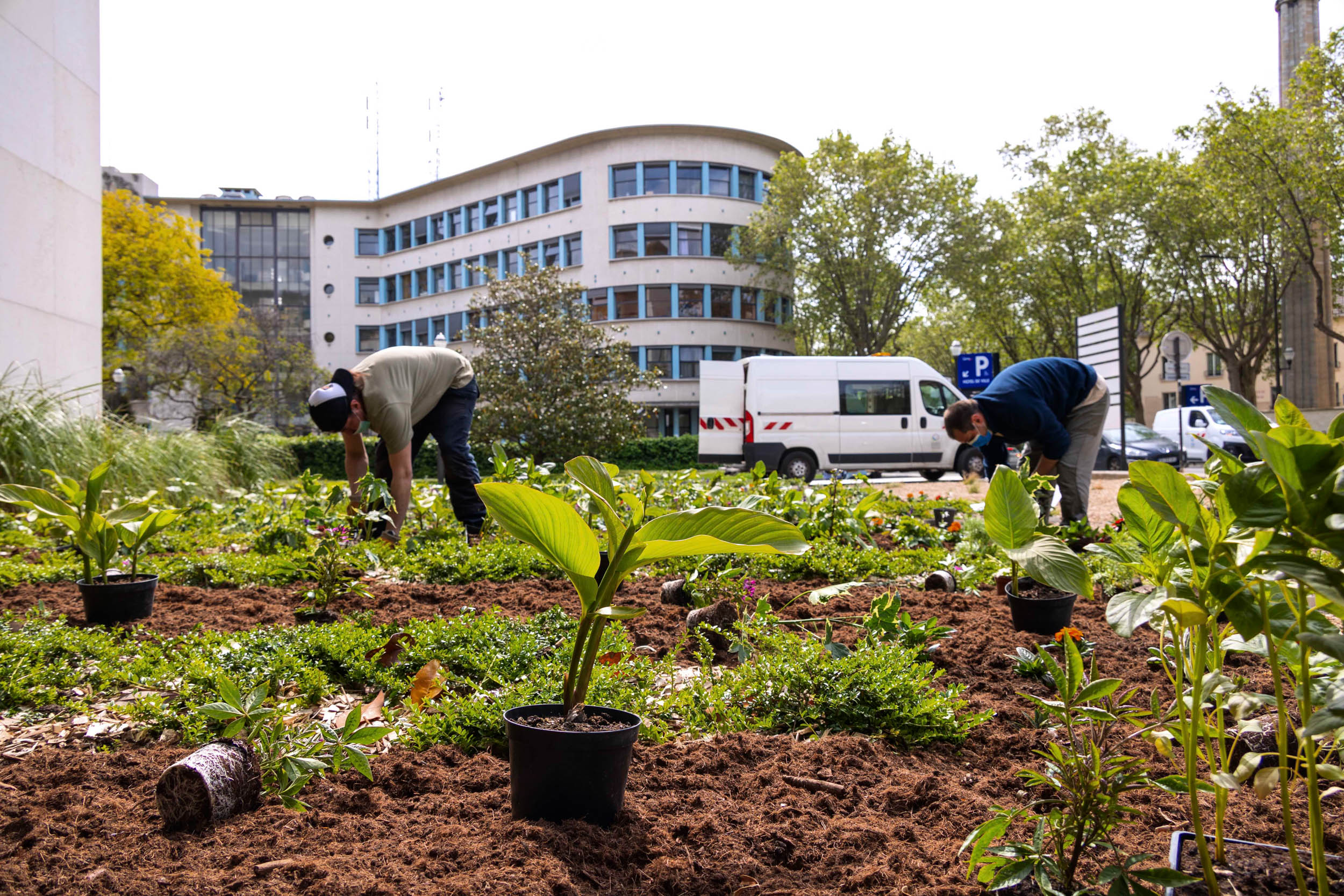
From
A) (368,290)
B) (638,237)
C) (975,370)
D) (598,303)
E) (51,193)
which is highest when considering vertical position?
(638,237)

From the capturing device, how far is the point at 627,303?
38.0m

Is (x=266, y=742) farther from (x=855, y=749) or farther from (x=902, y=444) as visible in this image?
(x=902, y=444)

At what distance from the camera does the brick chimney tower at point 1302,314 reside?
24.4 metres

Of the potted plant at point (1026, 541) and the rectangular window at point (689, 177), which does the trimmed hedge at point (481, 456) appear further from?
the potted plant at point (1026, 541)

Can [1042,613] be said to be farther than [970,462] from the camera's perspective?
No

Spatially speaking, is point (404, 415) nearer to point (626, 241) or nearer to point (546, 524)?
point (546, 524)

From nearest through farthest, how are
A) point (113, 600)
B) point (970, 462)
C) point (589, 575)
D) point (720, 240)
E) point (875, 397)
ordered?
point (589, 575) < point (113, 600) < point (970, 462) < point (875, 397) < point (720, 240)

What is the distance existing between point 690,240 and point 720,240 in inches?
53.6

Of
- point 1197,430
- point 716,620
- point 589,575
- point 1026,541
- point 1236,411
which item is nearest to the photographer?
point 1236,411

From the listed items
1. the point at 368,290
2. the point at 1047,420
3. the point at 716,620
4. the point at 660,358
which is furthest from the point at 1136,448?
the point at 368,290

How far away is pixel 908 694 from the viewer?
2.53 m

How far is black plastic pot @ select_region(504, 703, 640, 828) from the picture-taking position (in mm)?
Result: 1772

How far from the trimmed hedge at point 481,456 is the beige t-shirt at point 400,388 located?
1262 cm

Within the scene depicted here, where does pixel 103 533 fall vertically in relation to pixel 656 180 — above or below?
below
